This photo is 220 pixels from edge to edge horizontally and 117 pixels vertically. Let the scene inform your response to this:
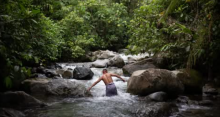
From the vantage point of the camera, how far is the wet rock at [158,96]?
6.24 metres

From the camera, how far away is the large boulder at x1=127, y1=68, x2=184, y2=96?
6.72 meters

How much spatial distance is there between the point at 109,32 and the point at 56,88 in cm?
1533

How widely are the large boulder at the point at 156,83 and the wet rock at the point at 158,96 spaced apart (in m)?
0.31

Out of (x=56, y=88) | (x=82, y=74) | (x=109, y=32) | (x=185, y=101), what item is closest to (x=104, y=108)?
(x=56, y=88)

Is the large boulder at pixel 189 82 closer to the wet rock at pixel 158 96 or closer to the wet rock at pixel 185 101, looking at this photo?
the wet rock at pixel 185 101

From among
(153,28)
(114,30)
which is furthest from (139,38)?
(114,30)

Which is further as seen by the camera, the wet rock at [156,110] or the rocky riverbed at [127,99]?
the rocky riverbed at [127,99]

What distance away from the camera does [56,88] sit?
23.5 feet

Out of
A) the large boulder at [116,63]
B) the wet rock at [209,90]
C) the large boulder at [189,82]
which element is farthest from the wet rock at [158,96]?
the large boulder at [116,63]

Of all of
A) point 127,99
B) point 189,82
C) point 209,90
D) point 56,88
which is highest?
point 189,82

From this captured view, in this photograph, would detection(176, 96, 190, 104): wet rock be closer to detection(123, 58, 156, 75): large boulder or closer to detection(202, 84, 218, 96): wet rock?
detection(202, 84, 218, 96): wet rock

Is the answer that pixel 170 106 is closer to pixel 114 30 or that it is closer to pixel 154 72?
pixel 154 72

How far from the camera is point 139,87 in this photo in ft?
22.6

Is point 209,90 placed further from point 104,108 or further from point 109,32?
point 109,32
